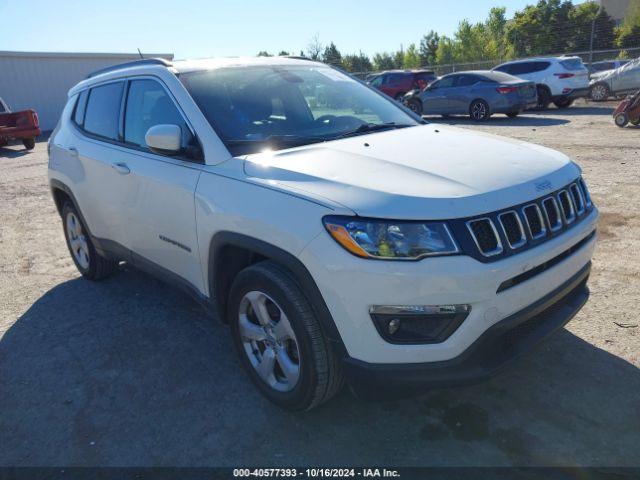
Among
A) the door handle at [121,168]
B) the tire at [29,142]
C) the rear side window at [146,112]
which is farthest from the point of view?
the tire at [29,142]

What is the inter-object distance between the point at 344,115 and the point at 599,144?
27.5ft

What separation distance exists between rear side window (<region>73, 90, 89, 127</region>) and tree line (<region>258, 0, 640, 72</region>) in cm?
3517

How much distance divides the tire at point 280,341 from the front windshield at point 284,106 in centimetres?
80

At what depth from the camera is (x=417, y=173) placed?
254 centimetres

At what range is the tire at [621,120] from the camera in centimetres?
1228

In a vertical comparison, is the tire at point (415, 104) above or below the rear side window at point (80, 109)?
below

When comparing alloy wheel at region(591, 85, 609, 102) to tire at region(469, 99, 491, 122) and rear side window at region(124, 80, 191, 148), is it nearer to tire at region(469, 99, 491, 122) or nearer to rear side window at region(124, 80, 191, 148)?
tire at region(469, 99, 491, 122)

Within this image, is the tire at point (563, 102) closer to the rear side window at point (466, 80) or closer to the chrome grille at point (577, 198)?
the rear side window at point (466, 80)

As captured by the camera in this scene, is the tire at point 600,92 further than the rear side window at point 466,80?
Yes

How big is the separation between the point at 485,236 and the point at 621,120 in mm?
12281

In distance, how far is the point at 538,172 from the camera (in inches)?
105

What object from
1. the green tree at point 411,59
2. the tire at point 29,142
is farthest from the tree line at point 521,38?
the tire at point 29,142

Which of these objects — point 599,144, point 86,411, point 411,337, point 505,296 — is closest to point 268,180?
point 411,337

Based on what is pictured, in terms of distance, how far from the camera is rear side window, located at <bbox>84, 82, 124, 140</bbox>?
4027mm
